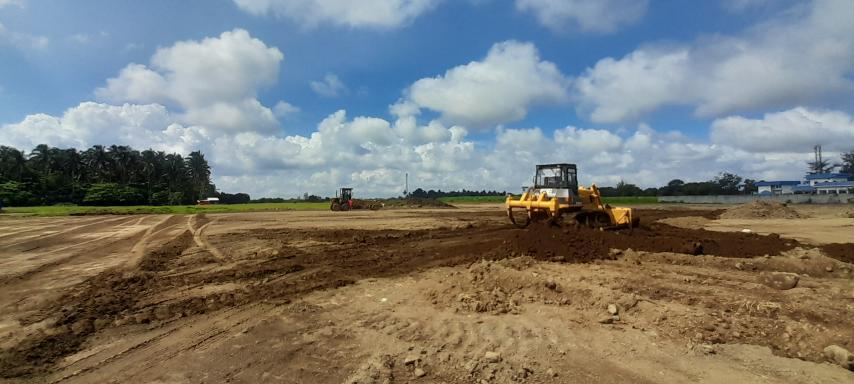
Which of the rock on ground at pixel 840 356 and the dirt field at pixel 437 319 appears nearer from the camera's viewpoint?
the rock on ground at pixel 840 356

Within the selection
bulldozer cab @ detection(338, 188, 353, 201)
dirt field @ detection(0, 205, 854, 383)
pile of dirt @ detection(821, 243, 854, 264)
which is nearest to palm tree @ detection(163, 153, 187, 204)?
bulldozer cab @ detection(338, 188, 353, 201)

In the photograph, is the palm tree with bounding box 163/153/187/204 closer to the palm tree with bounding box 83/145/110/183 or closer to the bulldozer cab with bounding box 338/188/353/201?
the palm tree with bounding box 83/145/110/183

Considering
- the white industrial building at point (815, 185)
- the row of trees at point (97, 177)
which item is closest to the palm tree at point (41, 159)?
the row of trees at point (97, 177)

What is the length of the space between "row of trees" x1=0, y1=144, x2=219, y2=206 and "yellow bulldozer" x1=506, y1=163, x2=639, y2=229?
73.2 metres

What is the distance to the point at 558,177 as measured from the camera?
1708 centimetres

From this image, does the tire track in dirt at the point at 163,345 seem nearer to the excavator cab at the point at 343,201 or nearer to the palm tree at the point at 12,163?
the excavator cab at the point at 343,201

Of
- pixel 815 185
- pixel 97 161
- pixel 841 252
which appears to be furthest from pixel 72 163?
pixel 815 185

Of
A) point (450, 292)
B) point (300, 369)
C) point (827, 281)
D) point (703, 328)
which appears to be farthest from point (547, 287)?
point (827, 281)

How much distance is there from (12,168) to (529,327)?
99602 mm

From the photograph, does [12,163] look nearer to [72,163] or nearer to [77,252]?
[72,163]

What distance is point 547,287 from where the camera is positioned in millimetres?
7102

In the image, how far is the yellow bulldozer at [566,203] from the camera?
51.2 ft

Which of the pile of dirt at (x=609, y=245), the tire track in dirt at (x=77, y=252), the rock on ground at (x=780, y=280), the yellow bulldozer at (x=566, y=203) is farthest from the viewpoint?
the yellow bulldozer at (x=566, y=203)

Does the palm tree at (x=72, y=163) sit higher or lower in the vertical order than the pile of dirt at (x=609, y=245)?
higher
